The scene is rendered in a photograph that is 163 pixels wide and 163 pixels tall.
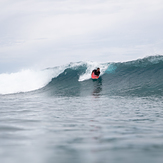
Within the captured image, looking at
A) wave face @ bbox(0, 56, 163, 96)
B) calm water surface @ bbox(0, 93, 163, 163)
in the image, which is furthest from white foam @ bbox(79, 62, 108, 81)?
calm water surface @ bbox(0, 93, 163, 163)

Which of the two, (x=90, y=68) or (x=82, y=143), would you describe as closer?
(x=82, y=143)

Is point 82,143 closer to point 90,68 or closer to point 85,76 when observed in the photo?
point 85,76

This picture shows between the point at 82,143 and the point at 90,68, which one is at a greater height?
the point at 90,68

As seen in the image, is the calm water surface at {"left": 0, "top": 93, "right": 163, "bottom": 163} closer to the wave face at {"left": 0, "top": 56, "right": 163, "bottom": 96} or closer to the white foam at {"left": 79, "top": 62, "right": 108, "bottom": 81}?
the wave face at {"left": 0, "top": 56, "right": 163, "bottom": 96}

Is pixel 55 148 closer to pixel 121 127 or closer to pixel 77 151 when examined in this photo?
pixel 77 151

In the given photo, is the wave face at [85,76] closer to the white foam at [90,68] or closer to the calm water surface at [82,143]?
the white foam at [90,68]

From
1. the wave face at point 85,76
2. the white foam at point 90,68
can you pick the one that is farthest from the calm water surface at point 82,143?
the white foam at point 90,68

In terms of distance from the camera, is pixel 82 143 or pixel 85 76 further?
pixel 85 76

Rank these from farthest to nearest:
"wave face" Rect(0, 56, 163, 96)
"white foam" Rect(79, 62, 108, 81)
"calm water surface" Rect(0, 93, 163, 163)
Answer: "white foam" Rect(79, 62, 108, 81), "wave face" Rect(0, 56, 163, 96), "calm water surface" Rect(0, 93, 163, 163)

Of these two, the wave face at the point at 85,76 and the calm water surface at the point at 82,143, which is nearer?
the calm water surface at the point at 82,143


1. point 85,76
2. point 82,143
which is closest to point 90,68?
point 85,76

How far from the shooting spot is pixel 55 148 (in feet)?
9.88

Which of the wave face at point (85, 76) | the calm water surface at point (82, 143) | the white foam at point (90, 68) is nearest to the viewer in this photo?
the calm water surface at point (82, 143)

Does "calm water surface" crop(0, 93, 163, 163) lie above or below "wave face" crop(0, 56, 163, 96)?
below
